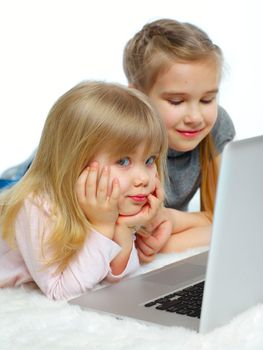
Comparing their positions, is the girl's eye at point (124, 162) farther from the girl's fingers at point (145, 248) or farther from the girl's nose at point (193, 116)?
the girl's nose at point (193, 116)

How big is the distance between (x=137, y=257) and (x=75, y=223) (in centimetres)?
18

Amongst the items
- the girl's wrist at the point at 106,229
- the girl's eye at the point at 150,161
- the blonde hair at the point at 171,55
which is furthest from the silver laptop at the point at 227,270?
the blonde hair at the point at 171,55

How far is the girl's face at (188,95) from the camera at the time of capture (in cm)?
187

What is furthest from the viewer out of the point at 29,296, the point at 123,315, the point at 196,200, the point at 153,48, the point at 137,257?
the point at 196,200

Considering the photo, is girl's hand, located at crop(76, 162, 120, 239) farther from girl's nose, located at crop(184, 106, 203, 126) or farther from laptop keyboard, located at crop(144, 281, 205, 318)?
girl's nose, located at crop(184, 106, 203, 126)

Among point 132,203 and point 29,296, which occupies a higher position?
point 132,203

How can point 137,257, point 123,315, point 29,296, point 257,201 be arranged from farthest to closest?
point 137,257, point 29,296, point 123,315, point 257,201

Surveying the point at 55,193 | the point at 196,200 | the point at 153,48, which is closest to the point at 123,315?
the point at 55,193

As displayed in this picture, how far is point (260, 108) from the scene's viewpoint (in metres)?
3.25

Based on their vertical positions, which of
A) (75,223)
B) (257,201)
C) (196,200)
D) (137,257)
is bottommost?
(196,200)

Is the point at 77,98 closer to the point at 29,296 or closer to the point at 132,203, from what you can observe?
the point at 132,203

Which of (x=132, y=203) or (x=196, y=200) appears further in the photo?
(x=196, y=200)

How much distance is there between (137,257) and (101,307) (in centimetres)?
29

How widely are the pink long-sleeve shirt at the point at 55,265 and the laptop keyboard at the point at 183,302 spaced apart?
0.47 ft
